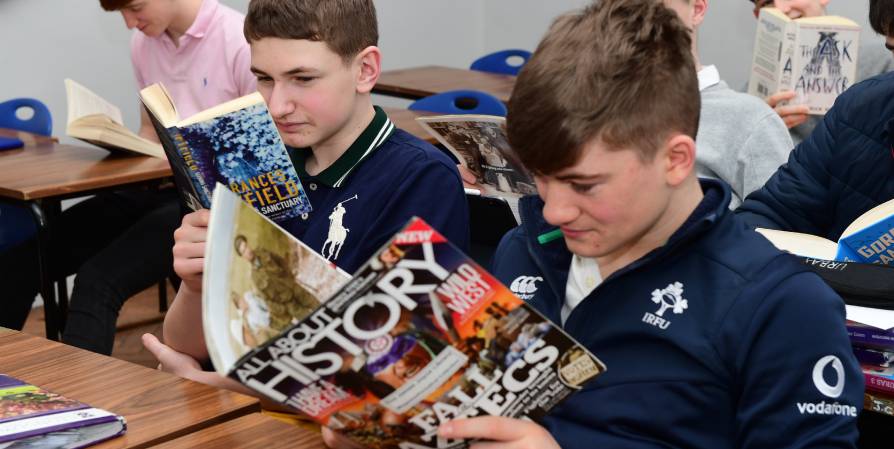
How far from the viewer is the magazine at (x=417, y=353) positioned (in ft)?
2.99

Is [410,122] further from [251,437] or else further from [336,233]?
[251,437]

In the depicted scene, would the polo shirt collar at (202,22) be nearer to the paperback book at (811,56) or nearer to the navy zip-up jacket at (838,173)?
the paperback book at (811,56)

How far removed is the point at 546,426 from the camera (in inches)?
47.9

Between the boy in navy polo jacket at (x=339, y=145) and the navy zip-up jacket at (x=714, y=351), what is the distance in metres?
0.54

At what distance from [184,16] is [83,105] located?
1.65ft

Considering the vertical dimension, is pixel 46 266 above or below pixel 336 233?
below

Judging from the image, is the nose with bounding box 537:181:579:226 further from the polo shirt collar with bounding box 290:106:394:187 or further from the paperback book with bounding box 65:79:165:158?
the paperback book with bounding box 65:79:165:158

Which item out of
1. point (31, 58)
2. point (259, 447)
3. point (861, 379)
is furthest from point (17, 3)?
point (861, 379)

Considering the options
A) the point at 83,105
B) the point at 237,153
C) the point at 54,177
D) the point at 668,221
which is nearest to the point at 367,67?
the point at 237,153

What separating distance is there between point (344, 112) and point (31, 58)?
2.96 metres

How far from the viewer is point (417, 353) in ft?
3.17

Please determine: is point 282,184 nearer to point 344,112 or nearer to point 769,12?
point 344,112

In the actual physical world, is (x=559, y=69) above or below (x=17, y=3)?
above

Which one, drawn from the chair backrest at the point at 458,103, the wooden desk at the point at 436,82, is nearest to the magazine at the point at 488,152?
the chair backrest at the point at 458,103
